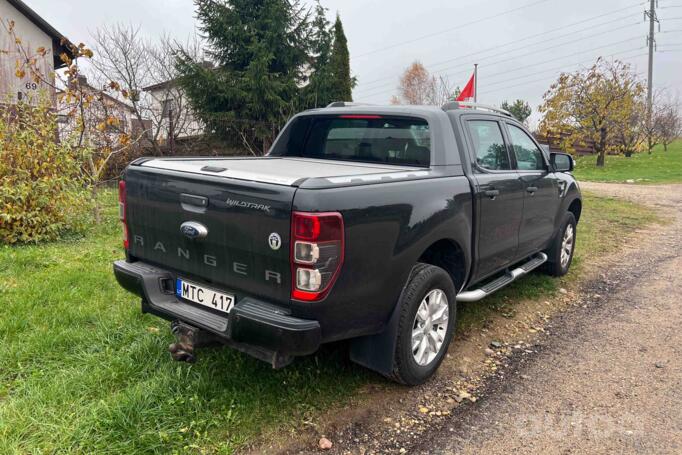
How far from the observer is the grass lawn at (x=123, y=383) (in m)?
2.65

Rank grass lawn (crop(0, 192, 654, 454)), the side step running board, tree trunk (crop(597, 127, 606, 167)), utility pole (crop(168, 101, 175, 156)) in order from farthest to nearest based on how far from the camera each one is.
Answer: tree trunk (crop(597, 127, 606, 167)) → utility pole (crop(168, 101, 175, 156)) → the side step running board → grass lawn (crop(0, 192, 654, 454))

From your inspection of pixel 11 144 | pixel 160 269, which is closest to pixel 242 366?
pixel 160 269

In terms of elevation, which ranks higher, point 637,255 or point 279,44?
point 279,44

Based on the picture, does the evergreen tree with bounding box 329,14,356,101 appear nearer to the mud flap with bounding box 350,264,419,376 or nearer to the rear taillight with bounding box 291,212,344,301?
the mud flap with bounding box 350,264,419,376

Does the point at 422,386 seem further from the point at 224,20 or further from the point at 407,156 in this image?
the point at 224,20

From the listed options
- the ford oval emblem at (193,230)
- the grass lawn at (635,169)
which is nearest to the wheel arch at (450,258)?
the ford oval emblem at (193,230)

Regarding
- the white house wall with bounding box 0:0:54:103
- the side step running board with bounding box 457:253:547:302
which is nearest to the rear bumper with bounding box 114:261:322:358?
the side step running board with bounding box 457:253:547:302

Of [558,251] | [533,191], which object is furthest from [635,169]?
[533,191]

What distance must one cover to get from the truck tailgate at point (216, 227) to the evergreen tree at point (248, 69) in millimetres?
10935

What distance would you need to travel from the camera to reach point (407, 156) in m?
3.85

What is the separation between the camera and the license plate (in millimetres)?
2811

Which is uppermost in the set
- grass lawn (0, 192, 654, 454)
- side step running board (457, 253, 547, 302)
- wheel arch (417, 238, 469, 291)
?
wheel arch (417, 238, 469, 291)

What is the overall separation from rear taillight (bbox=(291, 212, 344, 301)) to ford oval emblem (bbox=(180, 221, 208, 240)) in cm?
65

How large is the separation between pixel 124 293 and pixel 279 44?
11.2 m
